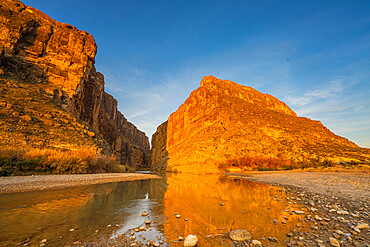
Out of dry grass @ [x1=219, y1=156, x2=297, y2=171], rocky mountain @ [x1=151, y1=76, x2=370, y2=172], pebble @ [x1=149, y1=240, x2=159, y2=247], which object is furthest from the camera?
rocky mountain @ [x1=151, y1=76, x2=370, y2=172]

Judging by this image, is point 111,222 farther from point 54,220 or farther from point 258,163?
point 258,163

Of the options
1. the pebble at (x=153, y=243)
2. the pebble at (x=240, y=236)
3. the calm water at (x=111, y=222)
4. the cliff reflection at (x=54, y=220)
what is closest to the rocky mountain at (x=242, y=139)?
the calm water at (x=111, y=222)

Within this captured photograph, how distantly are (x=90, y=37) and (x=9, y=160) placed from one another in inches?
1314

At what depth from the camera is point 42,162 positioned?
37.5 ft

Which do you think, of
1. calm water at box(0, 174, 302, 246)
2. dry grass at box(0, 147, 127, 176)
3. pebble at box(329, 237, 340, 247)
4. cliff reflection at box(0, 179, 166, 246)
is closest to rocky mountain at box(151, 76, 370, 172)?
dry grass at box(0, 147, 127, 176)

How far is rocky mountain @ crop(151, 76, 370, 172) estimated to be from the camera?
28.6 m

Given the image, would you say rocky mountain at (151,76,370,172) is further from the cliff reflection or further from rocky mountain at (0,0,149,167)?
the cliff reflection

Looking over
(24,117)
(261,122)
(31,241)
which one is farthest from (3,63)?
(261,122)

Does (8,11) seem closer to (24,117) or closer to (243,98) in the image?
(24,117)

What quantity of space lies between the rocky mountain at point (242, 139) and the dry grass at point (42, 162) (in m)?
20.3

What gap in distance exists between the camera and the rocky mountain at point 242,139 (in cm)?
2862

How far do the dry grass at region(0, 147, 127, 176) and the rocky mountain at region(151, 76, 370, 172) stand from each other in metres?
20.3

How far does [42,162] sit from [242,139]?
30.3 metres

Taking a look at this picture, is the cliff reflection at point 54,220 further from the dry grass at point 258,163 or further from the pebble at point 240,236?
the dry grass at point 258,163
